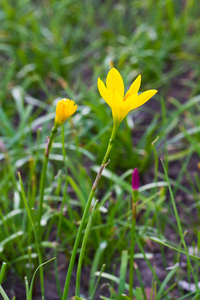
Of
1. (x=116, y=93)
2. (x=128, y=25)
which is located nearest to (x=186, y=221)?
(x=116, y=93)

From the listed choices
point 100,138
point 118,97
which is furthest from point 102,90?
point 100,138

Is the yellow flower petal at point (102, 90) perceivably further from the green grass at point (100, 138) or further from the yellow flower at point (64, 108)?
the green grass at point (100, 138)

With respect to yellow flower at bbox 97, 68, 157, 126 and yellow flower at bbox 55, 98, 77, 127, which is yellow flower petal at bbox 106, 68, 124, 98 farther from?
yellow flower at bbox 55, 98, 77, 127

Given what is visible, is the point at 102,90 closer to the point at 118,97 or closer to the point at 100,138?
the point at 118,97

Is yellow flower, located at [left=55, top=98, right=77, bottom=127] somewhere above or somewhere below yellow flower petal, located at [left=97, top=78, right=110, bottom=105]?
below

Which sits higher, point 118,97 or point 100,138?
point 118,97

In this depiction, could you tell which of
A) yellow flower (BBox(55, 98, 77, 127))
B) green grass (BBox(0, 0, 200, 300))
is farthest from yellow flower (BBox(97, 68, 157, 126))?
green grass (BBox(0, 0, 200, 300))

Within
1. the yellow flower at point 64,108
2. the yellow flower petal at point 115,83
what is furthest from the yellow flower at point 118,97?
the yellow flower at point 64,108

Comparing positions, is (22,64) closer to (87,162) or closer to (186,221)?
(87,162)

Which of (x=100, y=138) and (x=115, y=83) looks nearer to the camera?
(x=115, y=83)
